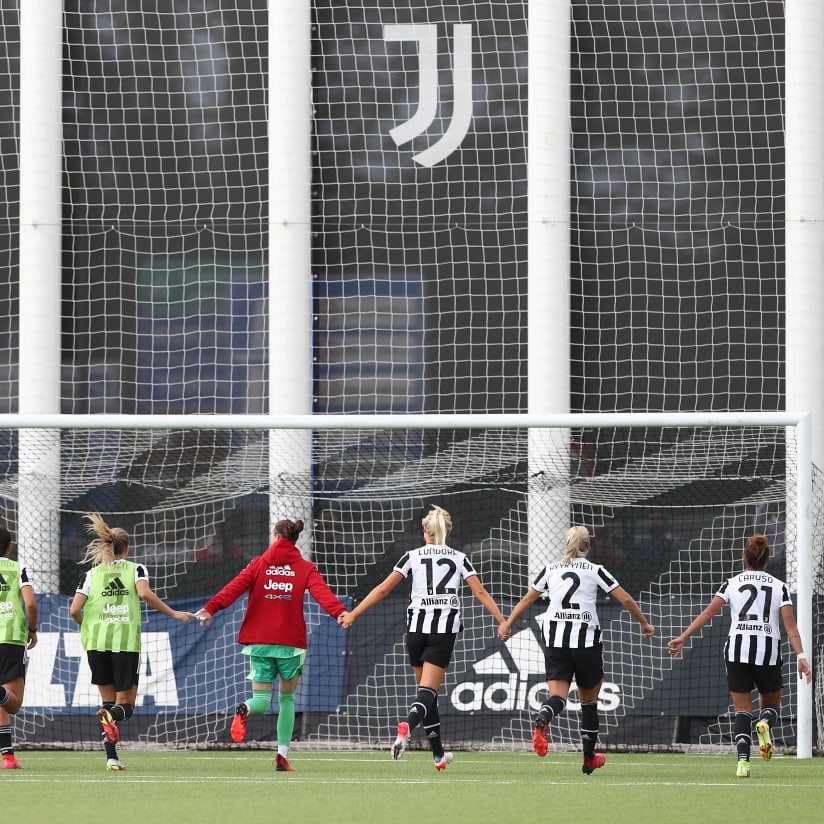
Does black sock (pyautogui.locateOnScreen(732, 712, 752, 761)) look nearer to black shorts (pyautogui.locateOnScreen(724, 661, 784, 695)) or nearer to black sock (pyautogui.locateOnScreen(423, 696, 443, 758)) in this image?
black shorts (pyautogui.locateOnScreen(724, 661, 784, 695))

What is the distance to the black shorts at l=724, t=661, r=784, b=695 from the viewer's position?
10445mm

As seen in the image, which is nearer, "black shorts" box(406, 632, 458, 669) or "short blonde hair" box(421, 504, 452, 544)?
"black shorts" box(406, 632, 458, 669)

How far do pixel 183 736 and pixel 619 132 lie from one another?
9.94m

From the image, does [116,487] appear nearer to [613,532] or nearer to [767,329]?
[613,532]

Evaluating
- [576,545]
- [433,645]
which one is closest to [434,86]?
[576,545]

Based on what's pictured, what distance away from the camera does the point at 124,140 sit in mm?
20031

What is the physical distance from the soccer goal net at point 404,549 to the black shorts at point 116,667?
8.51ft

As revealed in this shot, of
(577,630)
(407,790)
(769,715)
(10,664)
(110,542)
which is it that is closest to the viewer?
(407,790)

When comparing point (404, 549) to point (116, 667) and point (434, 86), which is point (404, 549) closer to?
point (116, 667)

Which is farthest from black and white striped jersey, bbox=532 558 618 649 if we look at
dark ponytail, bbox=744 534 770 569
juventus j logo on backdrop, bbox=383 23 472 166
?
juventus j logo on backdrop, bbox=383 23 472 166

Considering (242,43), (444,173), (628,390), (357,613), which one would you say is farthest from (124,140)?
(357,613)

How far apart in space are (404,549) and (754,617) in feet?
22.1

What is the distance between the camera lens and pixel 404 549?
1672 cm

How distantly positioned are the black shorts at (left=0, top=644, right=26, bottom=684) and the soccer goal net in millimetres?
2647
